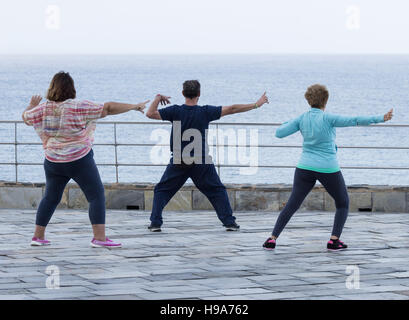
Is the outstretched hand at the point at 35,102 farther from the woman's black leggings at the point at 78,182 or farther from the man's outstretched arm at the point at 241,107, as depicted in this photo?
the man's outstretched arm at the point at 241,107

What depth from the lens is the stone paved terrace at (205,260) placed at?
6547 mm

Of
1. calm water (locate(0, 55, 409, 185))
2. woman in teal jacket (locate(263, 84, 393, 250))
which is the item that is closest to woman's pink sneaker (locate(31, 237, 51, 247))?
woman in teal jacket (locate(263, 84, 393, 250))

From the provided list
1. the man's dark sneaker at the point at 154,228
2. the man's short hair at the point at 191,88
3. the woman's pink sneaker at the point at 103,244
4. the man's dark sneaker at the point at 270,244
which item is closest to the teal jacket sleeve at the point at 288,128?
the man's dark sneaker at the point at 270,244

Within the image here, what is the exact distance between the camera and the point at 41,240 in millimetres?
8695

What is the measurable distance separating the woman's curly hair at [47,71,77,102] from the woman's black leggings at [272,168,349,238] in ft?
6.69

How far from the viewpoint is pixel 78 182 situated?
834 centimetres

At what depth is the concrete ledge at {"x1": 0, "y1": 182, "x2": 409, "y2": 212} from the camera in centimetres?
1129

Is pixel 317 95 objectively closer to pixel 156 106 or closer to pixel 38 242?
pixel 156 106

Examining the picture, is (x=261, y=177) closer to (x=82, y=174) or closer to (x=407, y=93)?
(x=82, y=174)

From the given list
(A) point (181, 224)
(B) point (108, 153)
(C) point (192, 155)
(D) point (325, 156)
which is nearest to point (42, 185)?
(A) point (181, 224)

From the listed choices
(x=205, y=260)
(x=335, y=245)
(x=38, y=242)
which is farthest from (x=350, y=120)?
(x=38, y=242)

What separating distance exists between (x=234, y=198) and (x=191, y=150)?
2.29 m

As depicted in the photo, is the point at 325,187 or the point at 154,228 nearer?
the point at 325,187
